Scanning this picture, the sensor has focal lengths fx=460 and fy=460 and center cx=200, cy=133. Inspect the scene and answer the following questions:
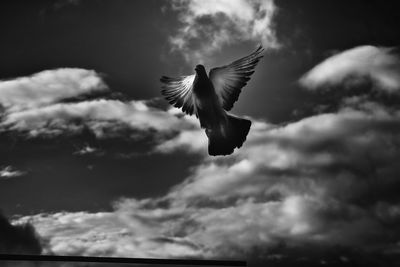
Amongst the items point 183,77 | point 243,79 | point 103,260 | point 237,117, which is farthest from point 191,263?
point 183,77

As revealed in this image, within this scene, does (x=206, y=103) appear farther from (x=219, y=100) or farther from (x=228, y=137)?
(x=228, y=137)

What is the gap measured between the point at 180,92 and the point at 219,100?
3.42 feet

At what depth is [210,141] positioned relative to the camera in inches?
336

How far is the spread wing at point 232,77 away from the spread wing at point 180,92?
1.87 feet

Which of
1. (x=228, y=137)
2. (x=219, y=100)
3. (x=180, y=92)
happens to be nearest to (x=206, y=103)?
(x=219, y=100)

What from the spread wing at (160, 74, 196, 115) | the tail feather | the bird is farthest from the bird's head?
the tail feather

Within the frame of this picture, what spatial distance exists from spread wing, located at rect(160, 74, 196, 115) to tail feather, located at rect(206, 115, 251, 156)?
80 centimetres

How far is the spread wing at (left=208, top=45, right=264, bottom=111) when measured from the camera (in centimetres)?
903

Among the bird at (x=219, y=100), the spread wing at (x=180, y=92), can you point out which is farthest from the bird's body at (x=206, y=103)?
the spread wing at (x=180, y=92)

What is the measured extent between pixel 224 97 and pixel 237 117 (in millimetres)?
661

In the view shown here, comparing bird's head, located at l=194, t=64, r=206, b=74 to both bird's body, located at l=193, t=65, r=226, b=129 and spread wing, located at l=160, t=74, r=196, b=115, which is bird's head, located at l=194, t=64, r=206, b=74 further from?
spread wing, located at l=160, t=74, r=196, b=115

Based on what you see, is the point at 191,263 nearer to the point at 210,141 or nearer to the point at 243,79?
the point at 210,141

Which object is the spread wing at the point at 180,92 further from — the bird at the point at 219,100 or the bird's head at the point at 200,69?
the bird's head at the point at 200,69

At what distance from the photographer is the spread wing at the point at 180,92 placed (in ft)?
30.4
